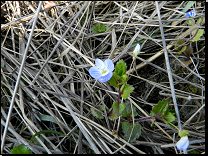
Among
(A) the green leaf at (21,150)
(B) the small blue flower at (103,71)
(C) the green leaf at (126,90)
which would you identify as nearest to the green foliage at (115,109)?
(C) the green leaf at (126,90)

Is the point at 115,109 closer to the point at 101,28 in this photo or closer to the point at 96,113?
the point at 96,113

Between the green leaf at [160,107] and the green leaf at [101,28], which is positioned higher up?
the green leaf at [101,28]

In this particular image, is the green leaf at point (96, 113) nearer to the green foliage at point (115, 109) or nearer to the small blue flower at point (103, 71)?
the green foliage at point (115, 109)

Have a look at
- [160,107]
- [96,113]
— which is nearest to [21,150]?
[96,113]

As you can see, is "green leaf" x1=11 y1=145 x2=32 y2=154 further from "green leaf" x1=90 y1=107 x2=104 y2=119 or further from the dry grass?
"green leaf" x1=90 y1=107 x2=104 y2=119

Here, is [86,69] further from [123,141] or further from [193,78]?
[193,78]

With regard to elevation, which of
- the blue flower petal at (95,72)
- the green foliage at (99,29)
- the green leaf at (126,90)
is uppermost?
the green foliage at (99,29)

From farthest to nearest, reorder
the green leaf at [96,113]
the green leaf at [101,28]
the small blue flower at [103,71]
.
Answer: the green leaf at [101,28] < the green leaf at [96,113] < the small blue flower at [103,71]
